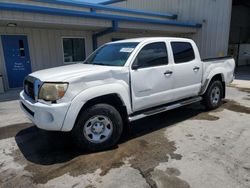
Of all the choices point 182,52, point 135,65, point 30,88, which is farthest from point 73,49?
point 135,65

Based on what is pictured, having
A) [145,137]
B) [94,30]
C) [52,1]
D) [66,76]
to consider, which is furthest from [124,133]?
[52,1]

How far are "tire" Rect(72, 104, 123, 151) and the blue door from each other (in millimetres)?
7226

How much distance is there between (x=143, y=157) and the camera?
315 cm

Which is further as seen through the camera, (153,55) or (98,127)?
(153,55)

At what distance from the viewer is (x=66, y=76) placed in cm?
302

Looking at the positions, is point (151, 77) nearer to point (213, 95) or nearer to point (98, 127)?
point (98, 127)

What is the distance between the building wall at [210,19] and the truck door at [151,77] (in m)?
10.6

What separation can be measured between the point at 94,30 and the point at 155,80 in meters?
7.72

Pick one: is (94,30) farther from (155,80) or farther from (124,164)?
(124,164)

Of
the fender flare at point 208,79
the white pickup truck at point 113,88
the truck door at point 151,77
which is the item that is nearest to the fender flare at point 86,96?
the white pickup truck at point 113,88

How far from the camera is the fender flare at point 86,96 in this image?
2.92 m

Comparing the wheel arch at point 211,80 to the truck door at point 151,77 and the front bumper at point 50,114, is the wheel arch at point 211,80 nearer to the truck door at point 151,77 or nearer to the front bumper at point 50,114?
the truck door at point 151,77

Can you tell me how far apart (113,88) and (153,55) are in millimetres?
1229

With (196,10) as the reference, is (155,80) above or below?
below
